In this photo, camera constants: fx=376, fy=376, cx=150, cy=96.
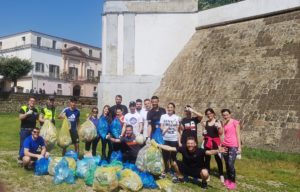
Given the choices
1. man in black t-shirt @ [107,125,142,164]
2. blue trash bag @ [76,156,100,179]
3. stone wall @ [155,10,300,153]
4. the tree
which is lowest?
blue trash bag @ [76,156,100,179]

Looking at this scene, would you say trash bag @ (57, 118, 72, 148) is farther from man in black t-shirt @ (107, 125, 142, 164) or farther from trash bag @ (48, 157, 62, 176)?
man in black t-shirt @ (107, 125, 142, 164)

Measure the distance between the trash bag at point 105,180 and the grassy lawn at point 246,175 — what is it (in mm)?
389

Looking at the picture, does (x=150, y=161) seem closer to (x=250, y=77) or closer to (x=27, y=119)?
(x=27, y=119)

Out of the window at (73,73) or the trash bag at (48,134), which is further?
the window at (73,73)

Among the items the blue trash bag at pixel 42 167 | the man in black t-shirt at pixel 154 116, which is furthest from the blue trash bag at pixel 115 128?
the blue trash bag at pixel 42 167

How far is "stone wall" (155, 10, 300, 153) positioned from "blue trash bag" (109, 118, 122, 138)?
592 centimetres

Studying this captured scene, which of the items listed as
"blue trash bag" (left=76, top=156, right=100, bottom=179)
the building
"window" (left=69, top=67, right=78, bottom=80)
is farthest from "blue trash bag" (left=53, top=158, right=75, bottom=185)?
"window" (left=69, top=67, right=78, bottom=80)

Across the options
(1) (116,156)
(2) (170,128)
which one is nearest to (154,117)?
(2) (170,128)

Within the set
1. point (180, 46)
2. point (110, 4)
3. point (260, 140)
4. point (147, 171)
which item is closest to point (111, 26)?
point (110, 4)

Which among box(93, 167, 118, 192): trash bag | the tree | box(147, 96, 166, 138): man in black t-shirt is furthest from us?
the tree

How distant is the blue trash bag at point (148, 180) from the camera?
7836 mm

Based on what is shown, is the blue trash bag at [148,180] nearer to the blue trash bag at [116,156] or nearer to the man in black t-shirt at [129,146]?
the man in black t-shirt at [129,146]

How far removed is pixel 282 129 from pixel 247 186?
4827 mm

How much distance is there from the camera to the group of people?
8383mm
